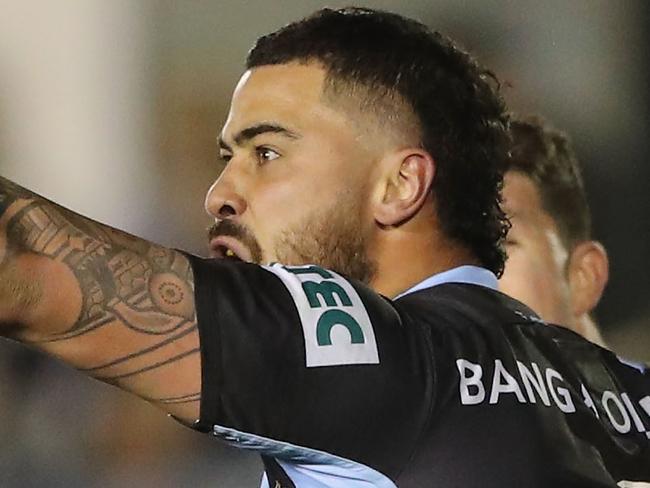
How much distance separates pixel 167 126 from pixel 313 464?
0.98m

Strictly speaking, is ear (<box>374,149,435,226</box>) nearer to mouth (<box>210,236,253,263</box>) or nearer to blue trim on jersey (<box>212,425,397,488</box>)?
mouth (<box>210,236,253,263</box>)

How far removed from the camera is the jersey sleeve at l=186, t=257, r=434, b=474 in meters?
0.64

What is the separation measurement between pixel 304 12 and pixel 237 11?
0.33 feet

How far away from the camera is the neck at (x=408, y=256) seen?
2.84 feet

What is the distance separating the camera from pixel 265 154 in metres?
0.90

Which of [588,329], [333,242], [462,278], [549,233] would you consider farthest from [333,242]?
[588,329]

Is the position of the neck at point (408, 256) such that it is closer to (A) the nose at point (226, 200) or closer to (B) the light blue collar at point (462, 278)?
(B) the light blue collar at point (462, 278)

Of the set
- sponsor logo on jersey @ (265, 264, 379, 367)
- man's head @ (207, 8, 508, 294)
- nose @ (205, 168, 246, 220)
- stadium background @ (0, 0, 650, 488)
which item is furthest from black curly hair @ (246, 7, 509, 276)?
stadium background @ (0, 0, 650, 488)

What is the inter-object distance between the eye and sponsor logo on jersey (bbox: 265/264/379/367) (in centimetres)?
23

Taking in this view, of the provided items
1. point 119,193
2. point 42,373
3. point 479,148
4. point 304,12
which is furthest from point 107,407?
point 479,148

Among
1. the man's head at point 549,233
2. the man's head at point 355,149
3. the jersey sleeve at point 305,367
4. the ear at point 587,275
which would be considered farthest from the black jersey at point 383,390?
the ear at point 587,275

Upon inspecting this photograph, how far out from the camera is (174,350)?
0.63 metres

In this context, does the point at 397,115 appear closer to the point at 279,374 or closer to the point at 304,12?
the point at 279,374

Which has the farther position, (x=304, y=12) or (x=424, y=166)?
(x=304, y=12)
